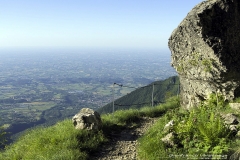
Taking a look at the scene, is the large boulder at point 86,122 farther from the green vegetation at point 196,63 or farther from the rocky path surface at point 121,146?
the green vegetation at point 196,63

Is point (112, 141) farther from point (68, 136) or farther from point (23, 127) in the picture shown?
point (23, 127)

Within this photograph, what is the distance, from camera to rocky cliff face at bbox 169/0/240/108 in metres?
9.76

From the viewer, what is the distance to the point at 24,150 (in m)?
8.59

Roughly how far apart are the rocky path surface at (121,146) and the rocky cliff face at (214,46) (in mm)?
3738

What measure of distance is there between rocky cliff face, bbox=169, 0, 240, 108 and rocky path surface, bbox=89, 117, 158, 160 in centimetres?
374

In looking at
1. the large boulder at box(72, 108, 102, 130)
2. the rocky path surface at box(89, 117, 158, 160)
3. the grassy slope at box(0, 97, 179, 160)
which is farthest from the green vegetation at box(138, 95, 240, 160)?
the large boulder at box(72, 108, 102, 130)

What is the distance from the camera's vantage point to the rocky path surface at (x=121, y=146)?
25.7ft

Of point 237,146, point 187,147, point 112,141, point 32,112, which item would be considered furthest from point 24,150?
point 32,112

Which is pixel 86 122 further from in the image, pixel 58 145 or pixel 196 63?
pixel 196 63

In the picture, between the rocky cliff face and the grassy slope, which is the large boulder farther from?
the rocky cliff face

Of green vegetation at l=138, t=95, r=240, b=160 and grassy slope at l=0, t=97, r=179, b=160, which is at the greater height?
green vegetation at l=138, t=95, r=240, b=160

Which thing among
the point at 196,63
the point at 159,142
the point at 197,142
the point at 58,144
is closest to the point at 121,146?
the point at 159,142

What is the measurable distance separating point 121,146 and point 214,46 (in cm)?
545

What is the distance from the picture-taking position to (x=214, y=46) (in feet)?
31.8
